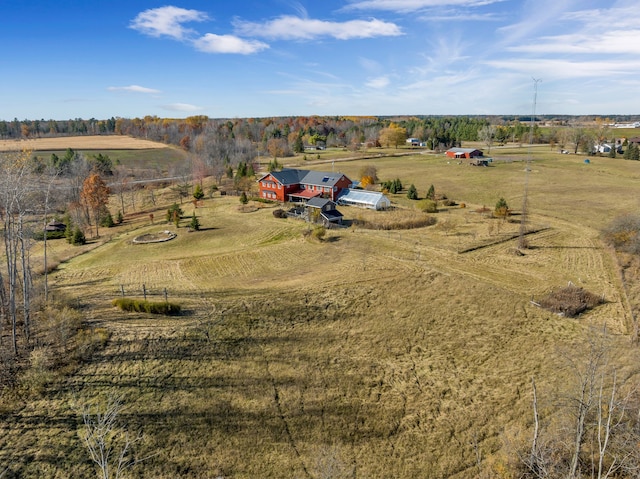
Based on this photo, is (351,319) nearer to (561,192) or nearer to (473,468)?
(473,468)

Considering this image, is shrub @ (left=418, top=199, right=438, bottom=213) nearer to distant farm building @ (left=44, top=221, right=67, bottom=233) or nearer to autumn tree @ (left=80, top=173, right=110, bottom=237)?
autumn tree @ (left=80, top=173, right=110, bottom=237)

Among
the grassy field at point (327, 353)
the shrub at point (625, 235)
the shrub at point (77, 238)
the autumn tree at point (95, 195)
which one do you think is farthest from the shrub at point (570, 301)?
the autumn tree at point (95, 195)

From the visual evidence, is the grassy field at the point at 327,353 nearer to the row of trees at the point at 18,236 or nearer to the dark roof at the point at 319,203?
the row of trees at the point at 18,236

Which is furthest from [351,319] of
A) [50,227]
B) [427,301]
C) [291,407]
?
[50,227]

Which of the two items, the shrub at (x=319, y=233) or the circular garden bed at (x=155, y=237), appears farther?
the circular garden bed at (x=155, y=237)

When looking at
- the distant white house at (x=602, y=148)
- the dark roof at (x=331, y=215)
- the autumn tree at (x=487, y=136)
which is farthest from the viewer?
the autumn tree at (x=487, y=136)

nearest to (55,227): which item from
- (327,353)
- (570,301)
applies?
(327,353)
